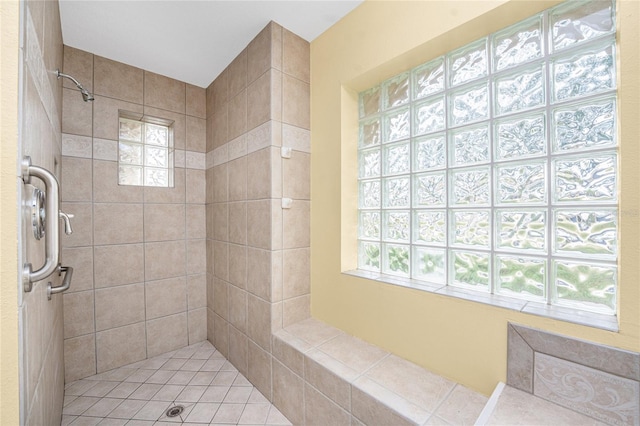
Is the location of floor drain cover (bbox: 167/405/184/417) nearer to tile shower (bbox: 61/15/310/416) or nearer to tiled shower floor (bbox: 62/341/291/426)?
tiled shower floor (bbox: 62/341/291/426)

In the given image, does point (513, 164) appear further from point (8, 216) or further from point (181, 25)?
point (181, 25)

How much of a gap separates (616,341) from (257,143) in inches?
73.4

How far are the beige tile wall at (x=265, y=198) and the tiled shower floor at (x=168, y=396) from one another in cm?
12

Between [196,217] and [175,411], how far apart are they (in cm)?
146

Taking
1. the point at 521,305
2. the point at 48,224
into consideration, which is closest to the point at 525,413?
the point at 521,305

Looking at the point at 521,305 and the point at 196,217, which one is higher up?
the point at 196,217

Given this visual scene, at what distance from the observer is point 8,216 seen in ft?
1.72

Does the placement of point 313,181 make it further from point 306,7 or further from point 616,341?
point 616,341

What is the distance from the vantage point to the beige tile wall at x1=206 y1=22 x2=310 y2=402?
166 centimetres

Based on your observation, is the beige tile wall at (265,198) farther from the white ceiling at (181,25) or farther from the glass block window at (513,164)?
the glass block window at (513,164)

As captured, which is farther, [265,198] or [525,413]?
[265,198]

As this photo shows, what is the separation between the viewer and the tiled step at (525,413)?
83 centimetres

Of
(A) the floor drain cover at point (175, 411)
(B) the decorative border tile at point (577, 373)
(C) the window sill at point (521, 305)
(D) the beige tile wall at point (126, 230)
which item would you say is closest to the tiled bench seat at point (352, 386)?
(B) the decorative border tile at point (577, 373)

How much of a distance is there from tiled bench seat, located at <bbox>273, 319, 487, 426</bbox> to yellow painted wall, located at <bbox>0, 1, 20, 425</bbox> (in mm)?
1063
